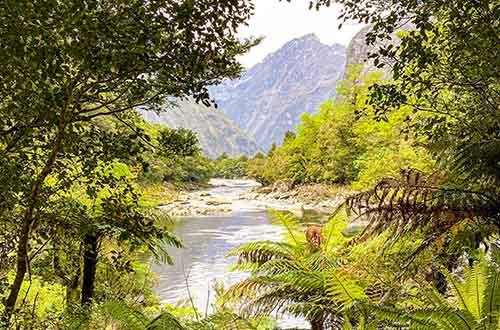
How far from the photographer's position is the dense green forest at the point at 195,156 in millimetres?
1545

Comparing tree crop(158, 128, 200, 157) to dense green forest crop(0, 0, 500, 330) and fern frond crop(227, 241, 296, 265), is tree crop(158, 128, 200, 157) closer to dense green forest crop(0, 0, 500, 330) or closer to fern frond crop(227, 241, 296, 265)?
dense green forest crop(0, 0, 500, 330)

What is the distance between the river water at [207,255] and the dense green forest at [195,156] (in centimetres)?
117

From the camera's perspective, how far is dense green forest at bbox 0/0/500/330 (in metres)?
1.54

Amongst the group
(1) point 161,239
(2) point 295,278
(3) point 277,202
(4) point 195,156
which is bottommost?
(3) point 277,202

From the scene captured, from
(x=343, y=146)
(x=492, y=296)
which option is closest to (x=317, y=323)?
(x=492, y=296)

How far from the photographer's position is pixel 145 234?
6.82 feet

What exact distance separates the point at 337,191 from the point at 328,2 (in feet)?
81.8

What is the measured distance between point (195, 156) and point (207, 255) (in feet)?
31.4

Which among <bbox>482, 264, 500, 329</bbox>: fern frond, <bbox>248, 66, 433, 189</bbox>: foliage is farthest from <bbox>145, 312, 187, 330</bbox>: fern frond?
<bbox>248, 66, 433, 189</bbox>: foliage

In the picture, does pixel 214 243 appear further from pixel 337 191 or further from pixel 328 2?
pixel 337 191

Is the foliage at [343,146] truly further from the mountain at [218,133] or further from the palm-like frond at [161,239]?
the mountain at [218,133]

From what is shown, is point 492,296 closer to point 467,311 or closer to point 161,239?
point 467,311

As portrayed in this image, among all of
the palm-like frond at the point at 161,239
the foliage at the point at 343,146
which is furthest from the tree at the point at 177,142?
the foliage at the point at 343,146

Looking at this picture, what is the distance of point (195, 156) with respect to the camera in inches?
119
